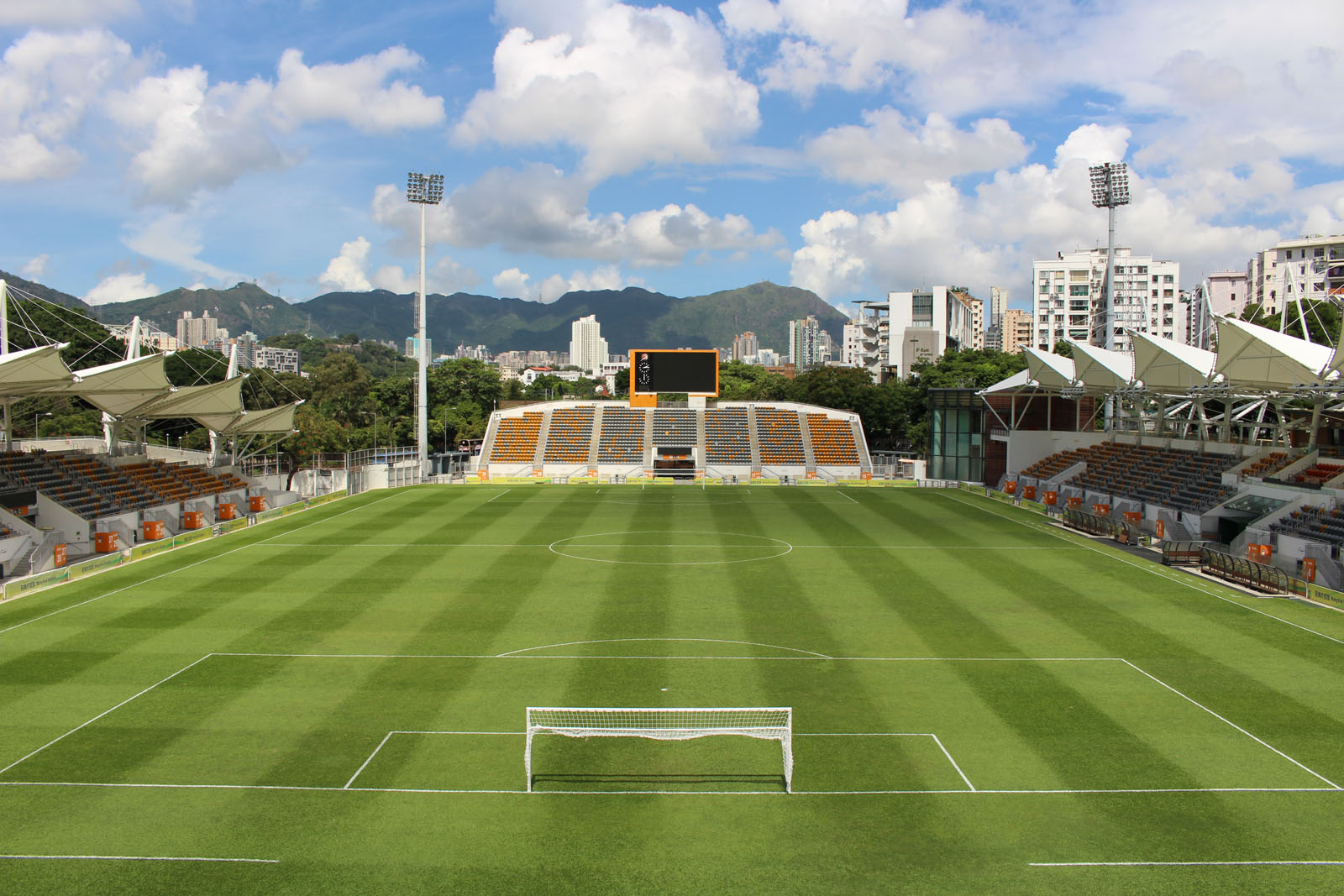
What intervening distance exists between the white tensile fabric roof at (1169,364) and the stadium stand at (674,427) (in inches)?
1256

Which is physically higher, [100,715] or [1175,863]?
[100,715]

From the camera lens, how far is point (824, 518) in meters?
40.5

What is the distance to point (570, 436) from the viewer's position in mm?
66688

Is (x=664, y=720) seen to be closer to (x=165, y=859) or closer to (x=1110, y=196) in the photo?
(x=165, y=859)

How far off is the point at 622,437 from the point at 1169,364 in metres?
37.6

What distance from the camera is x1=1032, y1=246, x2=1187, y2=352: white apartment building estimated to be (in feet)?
435

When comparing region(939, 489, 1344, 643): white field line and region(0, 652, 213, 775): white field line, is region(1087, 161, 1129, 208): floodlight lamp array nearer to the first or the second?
region(939, 489, 1344, 643): white field line

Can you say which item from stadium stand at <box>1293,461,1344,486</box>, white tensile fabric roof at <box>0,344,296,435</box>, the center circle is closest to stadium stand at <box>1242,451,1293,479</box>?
stadium stand at <box>1293,461,1344,486</box>

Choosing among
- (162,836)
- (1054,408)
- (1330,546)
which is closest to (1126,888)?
(162,836)

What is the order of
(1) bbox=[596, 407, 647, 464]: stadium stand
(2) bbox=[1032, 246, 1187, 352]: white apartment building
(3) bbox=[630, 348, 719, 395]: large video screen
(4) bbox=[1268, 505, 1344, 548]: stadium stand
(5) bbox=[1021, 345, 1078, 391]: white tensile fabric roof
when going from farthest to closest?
(2) bbox=[1032, 246, 1187, 352]: white apartment building
(3) bbox=[630, 348, 719, 395]: large video screen
(1) bbox=[596, 407, 647, 464]: stadium stand
(5) bbox=[1021, 345, 1078, 391]: white tensile fabric roof
(4) bbox=[1268, 505, 1344, 548]: stadium stand

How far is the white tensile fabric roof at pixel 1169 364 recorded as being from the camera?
36812mm

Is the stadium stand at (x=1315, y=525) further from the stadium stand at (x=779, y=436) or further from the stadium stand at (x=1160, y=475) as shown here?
the stadium stand at (x=779, y=436)

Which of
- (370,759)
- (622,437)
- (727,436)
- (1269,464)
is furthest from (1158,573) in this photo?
(622,437)

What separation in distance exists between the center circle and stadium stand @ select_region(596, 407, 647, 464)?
2759 cm
